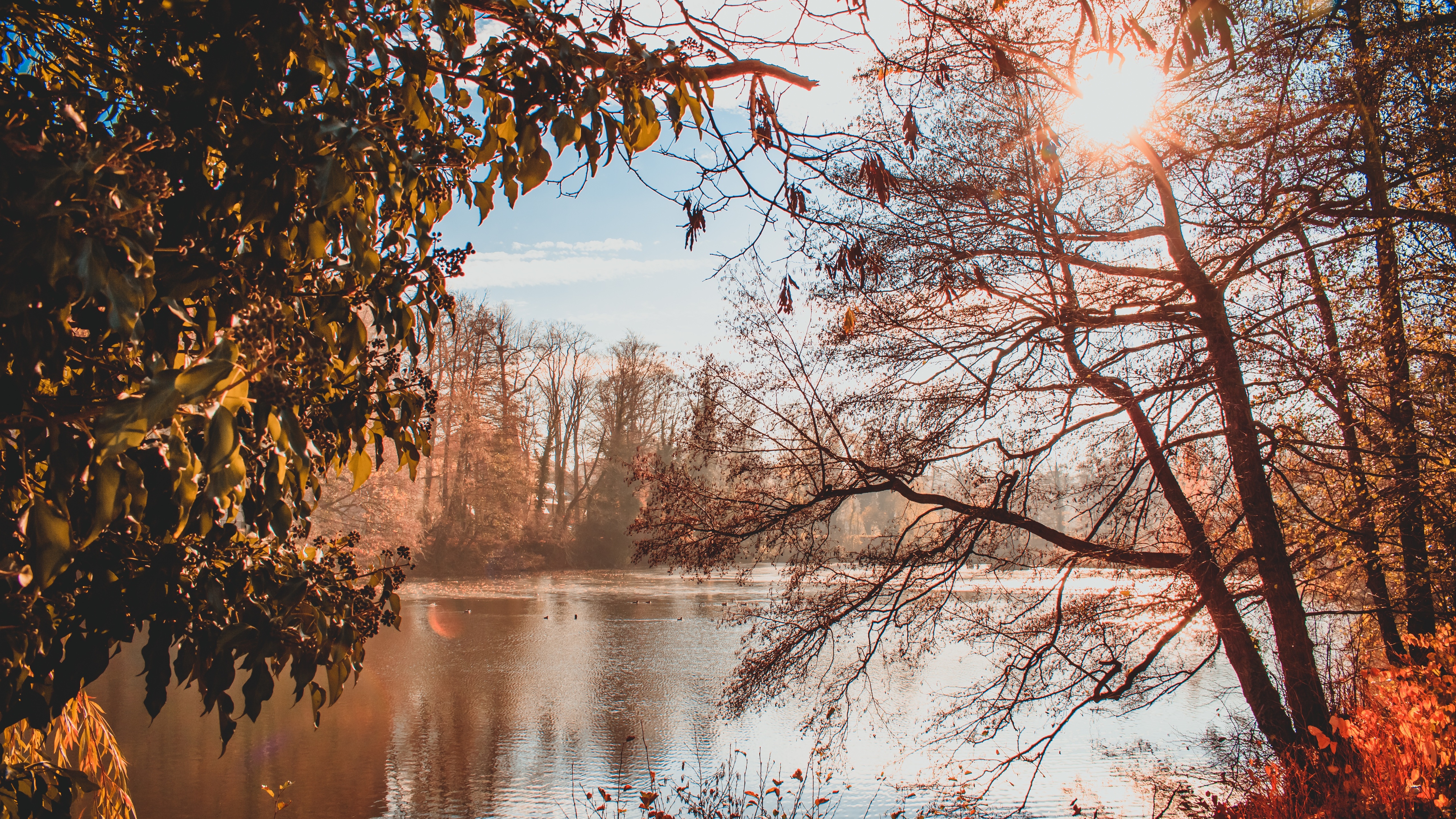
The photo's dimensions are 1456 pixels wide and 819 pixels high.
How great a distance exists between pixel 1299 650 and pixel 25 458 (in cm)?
732

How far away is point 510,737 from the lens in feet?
30.8

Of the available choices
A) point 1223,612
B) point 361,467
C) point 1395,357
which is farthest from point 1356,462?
point 361,467

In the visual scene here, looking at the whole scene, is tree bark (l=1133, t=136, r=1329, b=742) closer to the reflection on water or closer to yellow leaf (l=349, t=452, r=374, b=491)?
the reflection on water

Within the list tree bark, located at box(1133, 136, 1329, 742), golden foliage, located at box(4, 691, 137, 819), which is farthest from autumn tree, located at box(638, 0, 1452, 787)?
golden foliage, located at box(4, 691, 137, 819)

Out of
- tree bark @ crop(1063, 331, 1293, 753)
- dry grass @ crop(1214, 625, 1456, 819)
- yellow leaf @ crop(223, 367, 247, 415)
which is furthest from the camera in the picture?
tree bark @ crop(1063, 331, 1293, 753)

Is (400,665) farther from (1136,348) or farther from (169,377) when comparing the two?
(169,377)

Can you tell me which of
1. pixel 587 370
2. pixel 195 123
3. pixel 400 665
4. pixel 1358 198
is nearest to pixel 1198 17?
pixel 195 123

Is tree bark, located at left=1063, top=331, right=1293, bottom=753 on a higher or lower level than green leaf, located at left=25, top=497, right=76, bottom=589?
lower

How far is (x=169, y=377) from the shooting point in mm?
876

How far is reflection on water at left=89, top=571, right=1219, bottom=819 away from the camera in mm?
7379

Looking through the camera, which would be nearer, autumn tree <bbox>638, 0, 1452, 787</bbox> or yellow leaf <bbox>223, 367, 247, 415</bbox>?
yellow leaf <bbox>223, 367, 247, 415</bbox>

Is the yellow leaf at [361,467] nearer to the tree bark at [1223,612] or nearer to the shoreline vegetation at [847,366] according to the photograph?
the shoreline vegetation at [847,366]

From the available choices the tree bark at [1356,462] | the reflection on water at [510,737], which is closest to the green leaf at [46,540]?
the tree bark at [1356,462]

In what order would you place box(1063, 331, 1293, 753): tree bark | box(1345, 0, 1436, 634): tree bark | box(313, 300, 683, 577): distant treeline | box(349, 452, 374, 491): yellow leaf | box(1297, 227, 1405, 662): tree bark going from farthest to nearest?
box(313, 300, 683, 577): distant treeline → box(1063, 331, 1293, 753): tree bark → box(1297, 227, 1405, 662): tree bark → box(1345, 0, 1436, 634): tree bark → box(349, 452, 374, 491): yellow leaf
